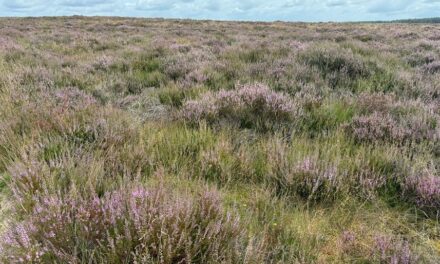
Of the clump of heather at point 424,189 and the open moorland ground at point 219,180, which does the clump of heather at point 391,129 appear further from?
the clump of heather at point 424,189

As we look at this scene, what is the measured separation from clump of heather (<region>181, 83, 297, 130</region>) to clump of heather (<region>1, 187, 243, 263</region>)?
232cm

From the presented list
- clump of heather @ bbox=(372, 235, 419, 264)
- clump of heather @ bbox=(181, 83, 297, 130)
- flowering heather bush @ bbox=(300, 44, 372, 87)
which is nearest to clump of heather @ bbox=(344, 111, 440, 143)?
clump of heather @ bbox=(181, 83, 297, 130)

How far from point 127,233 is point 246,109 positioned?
3185 millimetres

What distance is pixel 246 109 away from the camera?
186 inches

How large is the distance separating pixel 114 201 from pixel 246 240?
→ 2.54 feet

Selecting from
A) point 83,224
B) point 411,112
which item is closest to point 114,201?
point 83,224

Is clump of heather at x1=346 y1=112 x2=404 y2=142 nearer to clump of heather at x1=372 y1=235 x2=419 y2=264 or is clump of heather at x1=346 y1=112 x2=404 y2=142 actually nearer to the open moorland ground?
the open moorland ground

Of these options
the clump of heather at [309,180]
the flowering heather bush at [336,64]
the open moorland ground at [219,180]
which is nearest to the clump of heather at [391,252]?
the open moorland ground at [219,180]

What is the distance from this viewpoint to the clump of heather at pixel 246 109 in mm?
4422

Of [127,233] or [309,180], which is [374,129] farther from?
[127,233]

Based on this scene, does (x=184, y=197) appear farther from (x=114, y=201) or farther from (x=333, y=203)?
(x=333, y=203)

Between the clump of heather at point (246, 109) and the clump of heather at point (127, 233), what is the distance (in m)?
2.32

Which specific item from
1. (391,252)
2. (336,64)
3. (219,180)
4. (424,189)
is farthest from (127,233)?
(336,64)

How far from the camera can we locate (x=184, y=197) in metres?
2.06
